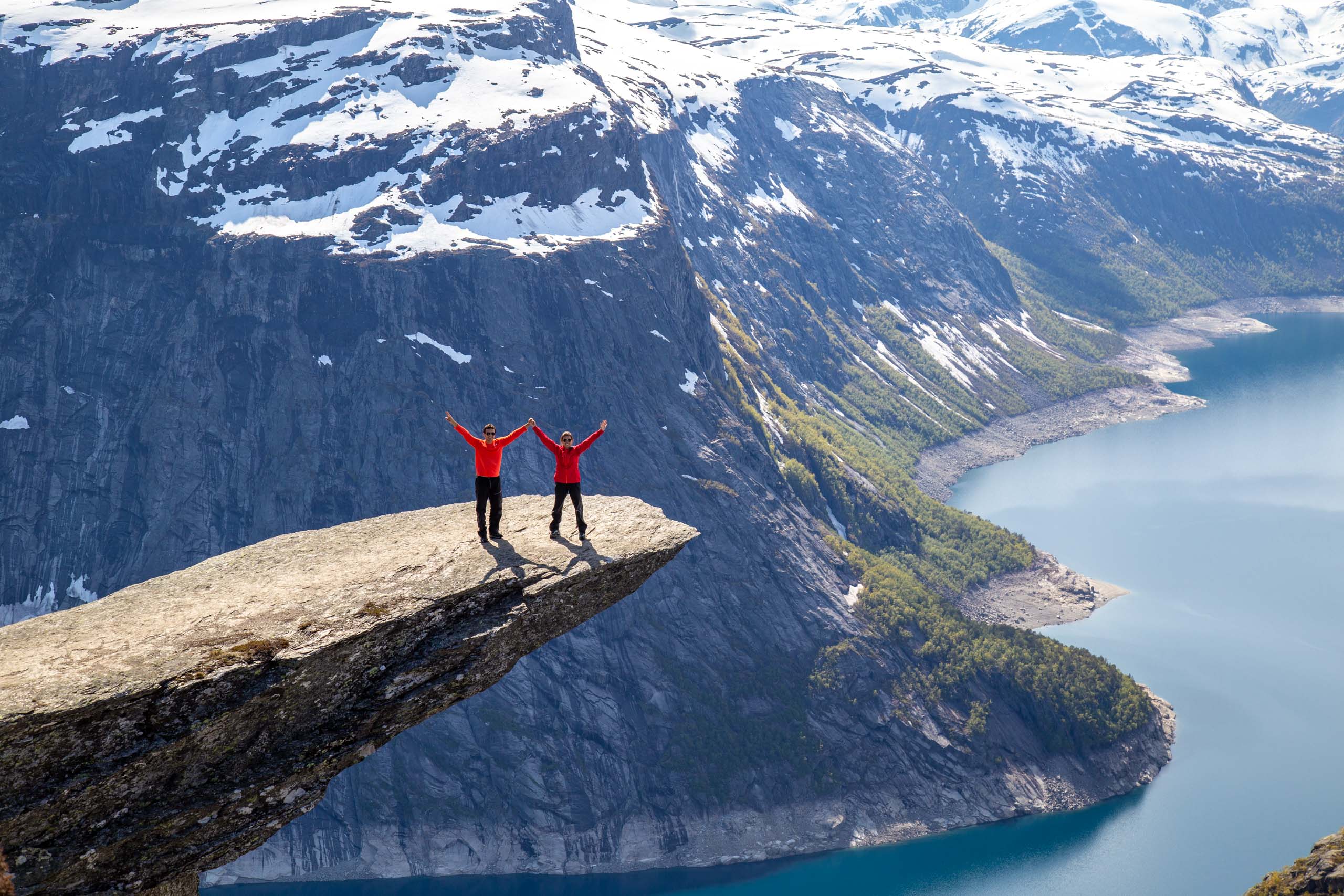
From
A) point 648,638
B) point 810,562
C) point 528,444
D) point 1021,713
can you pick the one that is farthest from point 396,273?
point 1021,713

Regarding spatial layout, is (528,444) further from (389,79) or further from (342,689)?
(342,689)

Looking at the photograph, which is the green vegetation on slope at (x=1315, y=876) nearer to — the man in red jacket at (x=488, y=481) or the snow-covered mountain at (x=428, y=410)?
the man in red jacket at (x=488, y=481)

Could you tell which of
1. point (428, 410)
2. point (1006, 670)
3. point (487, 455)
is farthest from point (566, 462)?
point (1006, 670)

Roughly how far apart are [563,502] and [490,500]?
2553 mm

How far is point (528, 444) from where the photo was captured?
162 meters

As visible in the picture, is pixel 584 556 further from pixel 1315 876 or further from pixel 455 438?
pixel 455 438

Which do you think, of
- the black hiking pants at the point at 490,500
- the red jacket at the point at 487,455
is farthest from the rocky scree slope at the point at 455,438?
the red jacket at the point at 487,455

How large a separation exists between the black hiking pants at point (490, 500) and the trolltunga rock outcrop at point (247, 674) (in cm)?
71

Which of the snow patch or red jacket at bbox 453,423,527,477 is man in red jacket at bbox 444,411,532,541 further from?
the snow patch

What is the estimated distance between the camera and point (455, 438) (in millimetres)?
161500

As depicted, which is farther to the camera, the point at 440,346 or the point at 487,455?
the point at 440,346

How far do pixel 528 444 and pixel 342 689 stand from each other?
131 meters

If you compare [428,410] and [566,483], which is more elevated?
[566,483]

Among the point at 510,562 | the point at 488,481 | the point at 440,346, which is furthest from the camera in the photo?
the point at 440,346
